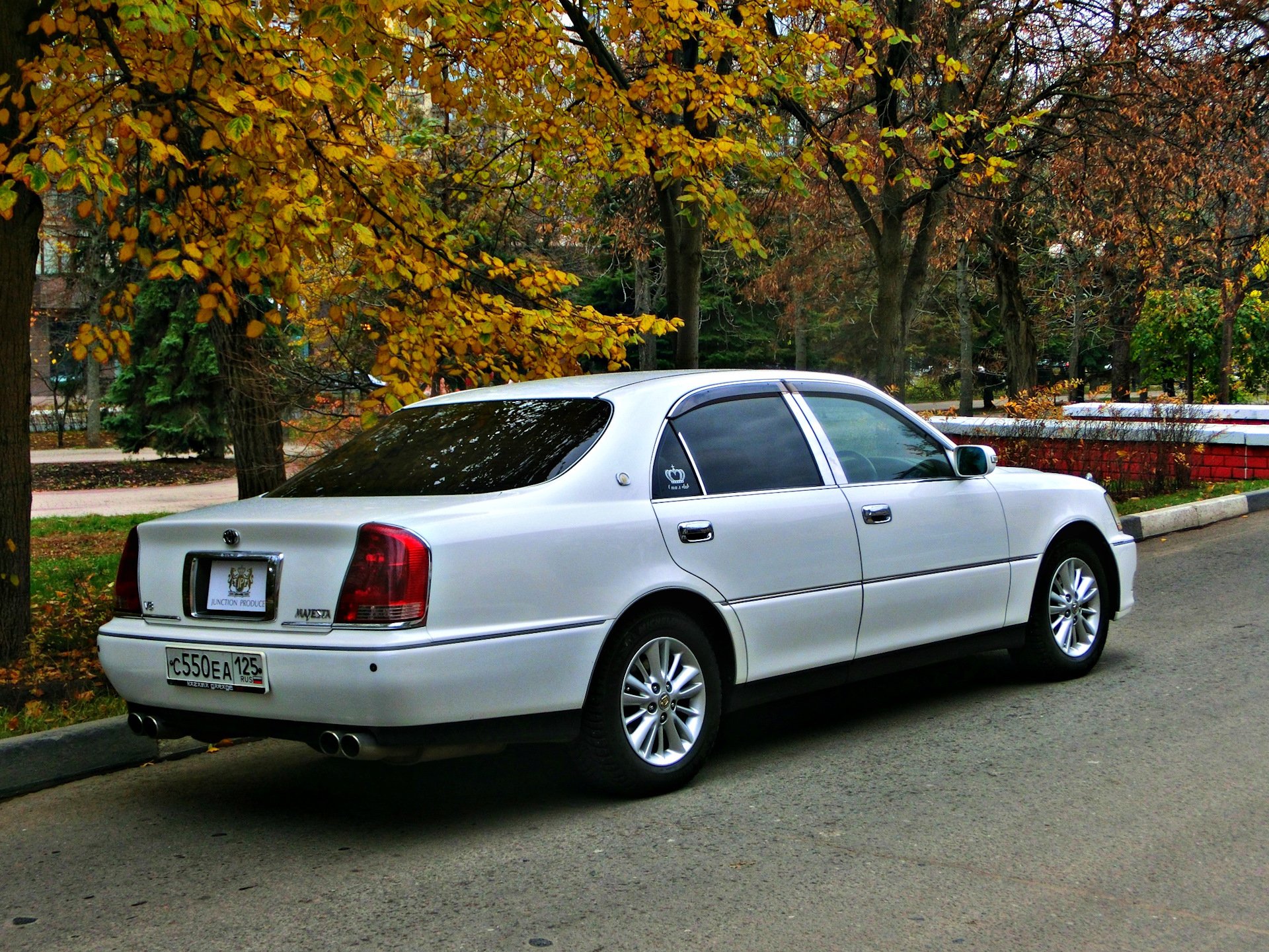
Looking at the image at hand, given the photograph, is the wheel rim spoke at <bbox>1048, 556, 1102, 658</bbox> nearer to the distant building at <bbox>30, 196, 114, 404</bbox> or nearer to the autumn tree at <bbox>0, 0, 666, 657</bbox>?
the autumn tree at <bbox>0, 0, 666, 657</bbox>

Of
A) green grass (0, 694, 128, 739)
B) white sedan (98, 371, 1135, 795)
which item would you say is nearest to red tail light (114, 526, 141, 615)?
white sedan (98, 371, 1135, 795)

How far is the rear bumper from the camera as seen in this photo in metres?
4.31

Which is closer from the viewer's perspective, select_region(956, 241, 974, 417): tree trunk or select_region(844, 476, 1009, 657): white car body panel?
select_region(844, 476, 1009, 657): white car body panel

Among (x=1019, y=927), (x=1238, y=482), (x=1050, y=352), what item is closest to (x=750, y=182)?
(x=1238, y=482)

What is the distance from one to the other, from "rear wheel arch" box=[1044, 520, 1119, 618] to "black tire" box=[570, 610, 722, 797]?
8.88ft

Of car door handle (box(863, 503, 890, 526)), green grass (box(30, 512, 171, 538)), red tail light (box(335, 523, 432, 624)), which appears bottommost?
green grass (box(30, 512, 171, 538))

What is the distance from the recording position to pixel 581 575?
472 cm

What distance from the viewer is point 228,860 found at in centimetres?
451

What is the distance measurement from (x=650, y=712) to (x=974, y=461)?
2289 millimetres

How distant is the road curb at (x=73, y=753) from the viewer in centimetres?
548

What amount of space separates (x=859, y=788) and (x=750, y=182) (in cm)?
1731

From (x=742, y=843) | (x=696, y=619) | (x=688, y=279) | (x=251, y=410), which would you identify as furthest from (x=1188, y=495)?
(x=742, y=843)

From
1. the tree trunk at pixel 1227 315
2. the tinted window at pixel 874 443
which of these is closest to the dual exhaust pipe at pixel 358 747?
the tinted window at pixel 874 443

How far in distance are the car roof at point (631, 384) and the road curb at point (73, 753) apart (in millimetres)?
1939
